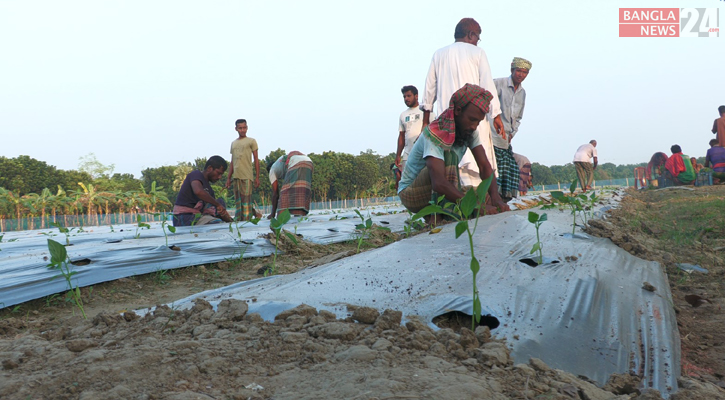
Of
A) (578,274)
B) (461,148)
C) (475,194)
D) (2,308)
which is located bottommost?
(2,308)

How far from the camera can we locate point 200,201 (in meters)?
4.86

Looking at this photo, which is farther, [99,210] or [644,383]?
[99,210]

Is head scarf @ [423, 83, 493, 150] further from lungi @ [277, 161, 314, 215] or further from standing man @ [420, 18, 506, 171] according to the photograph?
lungi @ [277, 161, 314, 215]

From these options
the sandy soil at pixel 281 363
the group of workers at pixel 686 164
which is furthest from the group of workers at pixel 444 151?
the group of workers at pixel 686 164

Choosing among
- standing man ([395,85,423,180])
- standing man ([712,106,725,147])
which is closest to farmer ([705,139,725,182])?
standing man ([712,106,725,147])

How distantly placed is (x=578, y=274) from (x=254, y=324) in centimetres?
104

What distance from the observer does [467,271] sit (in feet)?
5.17

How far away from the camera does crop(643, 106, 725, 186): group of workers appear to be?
32.3 ft

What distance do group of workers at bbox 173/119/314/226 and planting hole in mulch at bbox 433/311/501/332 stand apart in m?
3.30

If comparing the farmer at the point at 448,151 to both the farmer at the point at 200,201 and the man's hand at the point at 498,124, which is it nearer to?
the man's hand at the point at 498,124

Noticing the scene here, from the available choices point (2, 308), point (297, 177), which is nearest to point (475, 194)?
point (2, 308)

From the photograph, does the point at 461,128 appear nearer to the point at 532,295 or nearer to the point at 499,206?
the point at 499,206

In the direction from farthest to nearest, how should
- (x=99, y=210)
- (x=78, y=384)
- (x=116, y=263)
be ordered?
(x=99, y=210) → (x=116, y=263) → (x=78, y=384)

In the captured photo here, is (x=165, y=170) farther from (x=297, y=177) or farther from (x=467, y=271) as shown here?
(x=467, y=271)
